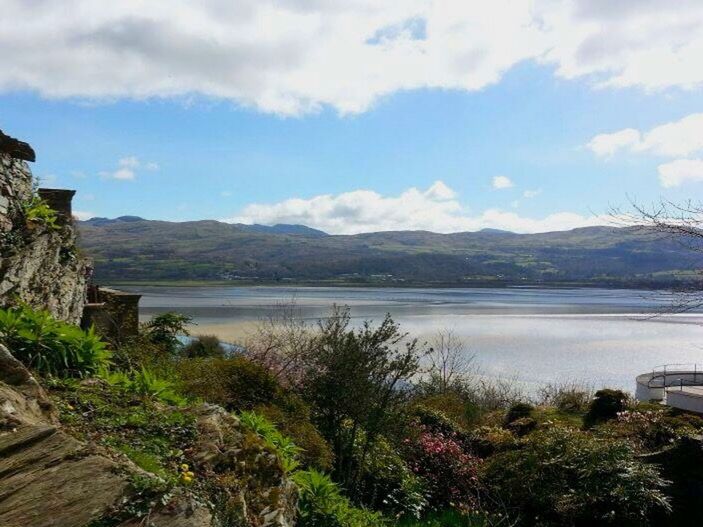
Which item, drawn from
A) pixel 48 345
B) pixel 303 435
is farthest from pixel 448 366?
pixel 48 345

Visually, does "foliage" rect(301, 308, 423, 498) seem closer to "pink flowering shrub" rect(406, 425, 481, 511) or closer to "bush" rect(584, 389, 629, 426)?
→ "pink flowering shrub" rect(406, 425, 481, 511)

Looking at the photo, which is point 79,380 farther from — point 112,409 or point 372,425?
point 372,425

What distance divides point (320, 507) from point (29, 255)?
616 centimetres

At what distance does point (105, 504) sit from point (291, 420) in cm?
615

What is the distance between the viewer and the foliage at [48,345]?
6418 millimetres

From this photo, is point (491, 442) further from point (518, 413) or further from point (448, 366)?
point (448, 366)

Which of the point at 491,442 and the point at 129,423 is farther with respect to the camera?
the point at 491,442

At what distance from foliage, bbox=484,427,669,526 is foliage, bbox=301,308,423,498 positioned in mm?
2554

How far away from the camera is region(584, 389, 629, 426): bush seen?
1633cm

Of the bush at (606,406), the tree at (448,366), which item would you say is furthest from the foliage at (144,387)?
the bush at (606,406)

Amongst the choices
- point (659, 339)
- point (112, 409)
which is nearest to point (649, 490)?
point (112, 409)

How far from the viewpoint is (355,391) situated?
37.1 ft

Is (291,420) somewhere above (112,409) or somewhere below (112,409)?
below

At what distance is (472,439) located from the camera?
14750 mm
